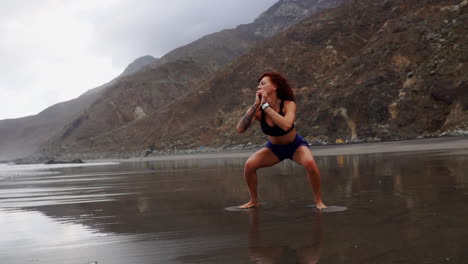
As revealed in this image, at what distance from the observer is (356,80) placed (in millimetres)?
36000

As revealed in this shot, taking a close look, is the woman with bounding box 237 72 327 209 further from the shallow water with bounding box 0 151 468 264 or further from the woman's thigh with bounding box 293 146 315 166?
the shallow water with bounding box 0 151 468 264

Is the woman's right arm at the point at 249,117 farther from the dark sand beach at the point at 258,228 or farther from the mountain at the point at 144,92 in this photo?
the mountain at the point at 144,92

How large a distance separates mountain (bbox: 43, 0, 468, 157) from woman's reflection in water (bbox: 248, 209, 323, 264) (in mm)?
23233

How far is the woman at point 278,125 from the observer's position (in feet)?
18.3

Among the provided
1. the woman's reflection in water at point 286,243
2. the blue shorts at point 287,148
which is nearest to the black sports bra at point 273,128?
the blue shorts at point 287,148

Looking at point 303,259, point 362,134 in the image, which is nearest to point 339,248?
point 303,259

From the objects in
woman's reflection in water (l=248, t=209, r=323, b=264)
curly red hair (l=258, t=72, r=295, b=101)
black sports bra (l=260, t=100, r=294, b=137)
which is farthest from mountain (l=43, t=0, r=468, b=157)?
woman's reflection in water (l=248, t=209, r=323, b=264)

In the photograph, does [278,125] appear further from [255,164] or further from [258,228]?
[258,228]

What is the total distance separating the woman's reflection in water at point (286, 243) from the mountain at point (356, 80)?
2323 cm

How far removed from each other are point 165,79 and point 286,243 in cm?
8765

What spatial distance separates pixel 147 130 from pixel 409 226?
6260 centimetres

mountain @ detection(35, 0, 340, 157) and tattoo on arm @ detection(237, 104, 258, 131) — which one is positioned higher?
mountain @ detection(35, 0, 340, 157)

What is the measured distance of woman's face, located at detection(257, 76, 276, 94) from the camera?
19.1ft

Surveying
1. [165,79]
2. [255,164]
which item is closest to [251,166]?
[255,164]
